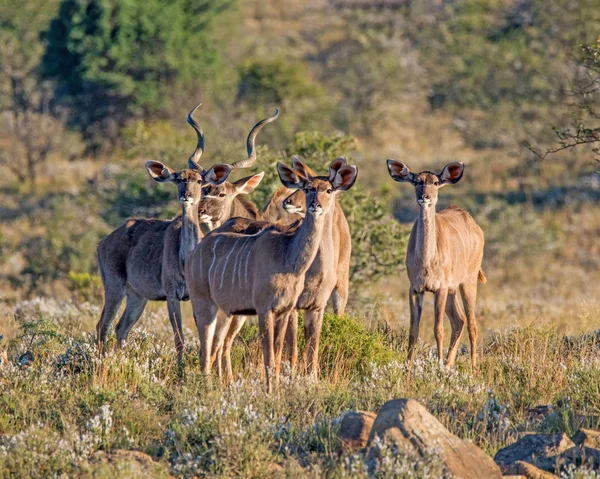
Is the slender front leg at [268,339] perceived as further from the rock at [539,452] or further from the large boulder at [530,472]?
the large boulder at [530,472]

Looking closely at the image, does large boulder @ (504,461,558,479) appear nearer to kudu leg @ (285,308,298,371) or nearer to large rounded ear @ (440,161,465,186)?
kudu leg @ (285,308,298,371)

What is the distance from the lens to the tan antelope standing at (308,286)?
868 cm

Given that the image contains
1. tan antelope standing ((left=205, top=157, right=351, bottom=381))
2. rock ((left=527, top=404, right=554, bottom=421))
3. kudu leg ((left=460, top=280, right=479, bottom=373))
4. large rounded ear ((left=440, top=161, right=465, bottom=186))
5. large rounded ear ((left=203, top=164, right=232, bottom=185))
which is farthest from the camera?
kudu leg ((left=460, top=280, right=479, bottom=373))

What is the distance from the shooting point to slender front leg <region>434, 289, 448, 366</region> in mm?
9586

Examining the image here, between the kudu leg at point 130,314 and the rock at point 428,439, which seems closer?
the rock at point 428,439

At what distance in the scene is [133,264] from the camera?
10.5m

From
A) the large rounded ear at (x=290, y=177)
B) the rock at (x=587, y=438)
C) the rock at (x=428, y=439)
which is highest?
the large rounded ear at (x=290, y=177)

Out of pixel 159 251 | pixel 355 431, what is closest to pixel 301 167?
pixel 159 251

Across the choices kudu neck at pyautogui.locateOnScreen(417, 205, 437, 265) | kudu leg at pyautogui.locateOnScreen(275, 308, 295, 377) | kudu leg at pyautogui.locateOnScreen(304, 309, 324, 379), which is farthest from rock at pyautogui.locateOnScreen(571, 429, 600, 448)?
kudu neck at pyautogui.locateOnScreen(417, 205, 437, 265)

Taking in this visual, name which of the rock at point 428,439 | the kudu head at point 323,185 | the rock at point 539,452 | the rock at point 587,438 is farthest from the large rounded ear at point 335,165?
the rock at point 587,438

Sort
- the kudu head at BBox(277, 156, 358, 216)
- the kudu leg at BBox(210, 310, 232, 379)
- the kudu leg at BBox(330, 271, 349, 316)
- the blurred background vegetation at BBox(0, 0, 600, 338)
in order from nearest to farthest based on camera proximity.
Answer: the kudu head at BBox(277, 156, 358, 216) < the kudu leg at BBox(210, 310, 232, 379) < the kudu leg at BBox(330, 271, 349, 316) < the blurred background vegetation at BBox(0, 0, 600, 338)

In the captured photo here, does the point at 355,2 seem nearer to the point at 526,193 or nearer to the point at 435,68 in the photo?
the point at 435,68

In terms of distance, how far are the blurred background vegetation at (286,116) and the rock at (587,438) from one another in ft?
40.5

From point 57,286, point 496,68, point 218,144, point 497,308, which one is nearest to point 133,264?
point 497,308
